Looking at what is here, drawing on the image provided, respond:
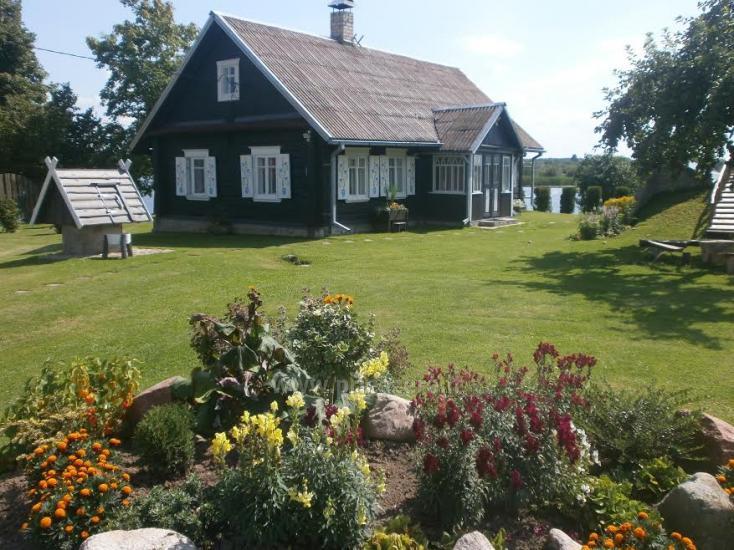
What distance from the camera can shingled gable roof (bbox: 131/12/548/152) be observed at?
66.0 ft

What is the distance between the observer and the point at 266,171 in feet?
70.3

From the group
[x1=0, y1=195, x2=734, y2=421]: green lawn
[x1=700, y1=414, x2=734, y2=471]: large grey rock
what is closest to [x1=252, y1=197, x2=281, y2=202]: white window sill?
[x1=0, y1=195, x2=734, y2=421]: green lawn

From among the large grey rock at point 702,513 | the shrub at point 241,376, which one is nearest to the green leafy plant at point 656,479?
the large grey rock at point 702,513

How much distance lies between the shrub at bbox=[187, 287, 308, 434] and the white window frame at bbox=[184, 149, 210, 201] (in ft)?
61.9

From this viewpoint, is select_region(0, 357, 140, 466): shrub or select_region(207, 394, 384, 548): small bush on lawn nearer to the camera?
select_region(207, 394, 384, 548): small bush on lawn

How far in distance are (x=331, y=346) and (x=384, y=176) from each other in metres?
17.7

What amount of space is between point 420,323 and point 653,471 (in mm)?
4942

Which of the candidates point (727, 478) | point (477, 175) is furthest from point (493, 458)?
point (477, 175)

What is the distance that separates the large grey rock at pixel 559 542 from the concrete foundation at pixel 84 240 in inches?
583

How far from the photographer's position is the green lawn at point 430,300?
25.5 feet

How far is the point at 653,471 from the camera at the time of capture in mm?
4520

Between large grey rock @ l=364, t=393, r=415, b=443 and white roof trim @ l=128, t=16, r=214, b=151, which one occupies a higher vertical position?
white roof trim @ l=128, t=16, r=214, b=151

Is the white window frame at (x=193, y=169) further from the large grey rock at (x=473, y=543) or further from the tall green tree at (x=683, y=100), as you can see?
the large grey rock at (x=473, y=543)

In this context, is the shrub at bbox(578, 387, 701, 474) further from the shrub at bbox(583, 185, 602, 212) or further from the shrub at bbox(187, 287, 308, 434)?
the shrub at bbox(583, 185, 602, 212)
